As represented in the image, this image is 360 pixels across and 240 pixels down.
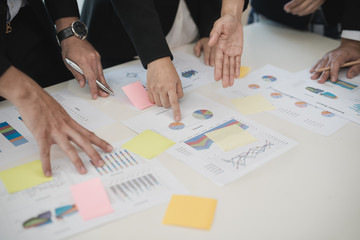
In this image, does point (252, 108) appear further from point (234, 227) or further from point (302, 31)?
point (302, 31)

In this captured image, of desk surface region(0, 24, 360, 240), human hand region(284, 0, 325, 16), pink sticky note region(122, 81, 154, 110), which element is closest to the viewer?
desk surface region(0, 24, 360, 240)

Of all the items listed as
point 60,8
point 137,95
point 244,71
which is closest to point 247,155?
point 137,95

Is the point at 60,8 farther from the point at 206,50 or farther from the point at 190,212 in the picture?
the point at 190,212

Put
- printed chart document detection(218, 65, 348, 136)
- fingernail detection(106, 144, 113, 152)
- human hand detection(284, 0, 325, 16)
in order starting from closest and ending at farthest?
fingernail detection(106, 144, 113, 152) < printed chart document detection(218, 65, 348, 136) < human hand detection(284, 0, 325, 16)

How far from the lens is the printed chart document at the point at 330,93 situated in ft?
3.61

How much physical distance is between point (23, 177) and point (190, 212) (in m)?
0.43

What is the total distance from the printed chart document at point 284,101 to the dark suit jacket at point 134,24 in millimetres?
316

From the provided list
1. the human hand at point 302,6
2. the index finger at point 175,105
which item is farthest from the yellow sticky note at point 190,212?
the human hand at point 302,6

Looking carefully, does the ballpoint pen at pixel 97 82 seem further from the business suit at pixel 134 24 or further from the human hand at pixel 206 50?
the human hand at pixel 206 50

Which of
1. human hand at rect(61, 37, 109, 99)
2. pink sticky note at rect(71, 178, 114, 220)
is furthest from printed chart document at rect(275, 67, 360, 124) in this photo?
pink sticky note at rect(71, 178, 114, 220)

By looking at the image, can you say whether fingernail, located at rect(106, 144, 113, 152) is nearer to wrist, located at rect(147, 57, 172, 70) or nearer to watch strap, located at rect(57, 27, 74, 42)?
wrist, located at rect(147, 57, 172, 70)

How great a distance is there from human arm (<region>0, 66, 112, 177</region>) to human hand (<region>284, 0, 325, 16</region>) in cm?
124

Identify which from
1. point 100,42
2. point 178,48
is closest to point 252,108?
point 178,48

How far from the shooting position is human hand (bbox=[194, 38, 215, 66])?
1.42 meters
